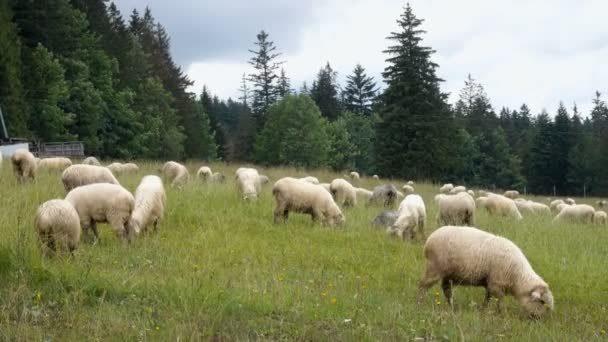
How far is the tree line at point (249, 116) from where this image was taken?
118 feet

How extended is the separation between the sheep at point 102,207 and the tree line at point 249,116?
24.0 meters

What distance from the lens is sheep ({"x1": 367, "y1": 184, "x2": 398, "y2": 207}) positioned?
2050 centimetres

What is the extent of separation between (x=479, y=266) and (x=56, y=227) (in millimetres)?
6217

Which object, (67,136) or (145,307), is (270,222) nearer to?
(145,307)

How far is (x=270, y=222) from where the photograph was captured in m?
14.2

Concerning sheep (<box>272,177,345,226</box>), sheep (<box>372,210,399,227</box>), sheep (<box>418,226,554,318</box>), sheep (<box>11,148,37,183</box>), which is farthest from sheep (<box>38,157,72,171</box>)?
sheep (<box>418,226,554,318</box>)

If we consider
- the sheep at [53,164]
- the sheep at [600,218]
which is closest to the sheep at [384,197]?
the sheep at [600,218]

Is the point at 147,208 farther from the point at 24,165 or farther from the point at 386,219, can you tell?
the point at 24,165

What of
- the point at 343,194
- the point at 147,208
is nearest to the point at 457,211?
the point at 343,194

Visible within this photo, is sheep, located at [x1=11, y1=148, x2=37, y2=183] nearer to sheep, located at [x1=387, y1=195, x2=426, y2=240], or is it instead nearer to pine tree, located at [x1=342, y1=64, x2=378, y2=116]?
sheep, located at [x1=387, y1=195, x2=426, y2=240]

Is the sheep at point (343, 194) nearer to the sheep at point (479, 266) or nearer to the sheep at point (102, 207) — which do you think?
the sheep at point (102, 207)

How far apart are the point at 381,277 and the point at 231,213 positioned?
5.45m

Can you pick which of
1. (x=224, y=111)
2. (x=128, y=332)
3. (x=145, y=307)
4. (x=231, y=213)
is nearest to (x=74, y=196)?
(x=231, y=213)

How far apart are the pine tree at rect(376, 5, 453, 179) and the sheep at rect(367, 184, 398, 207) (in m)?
24.4
